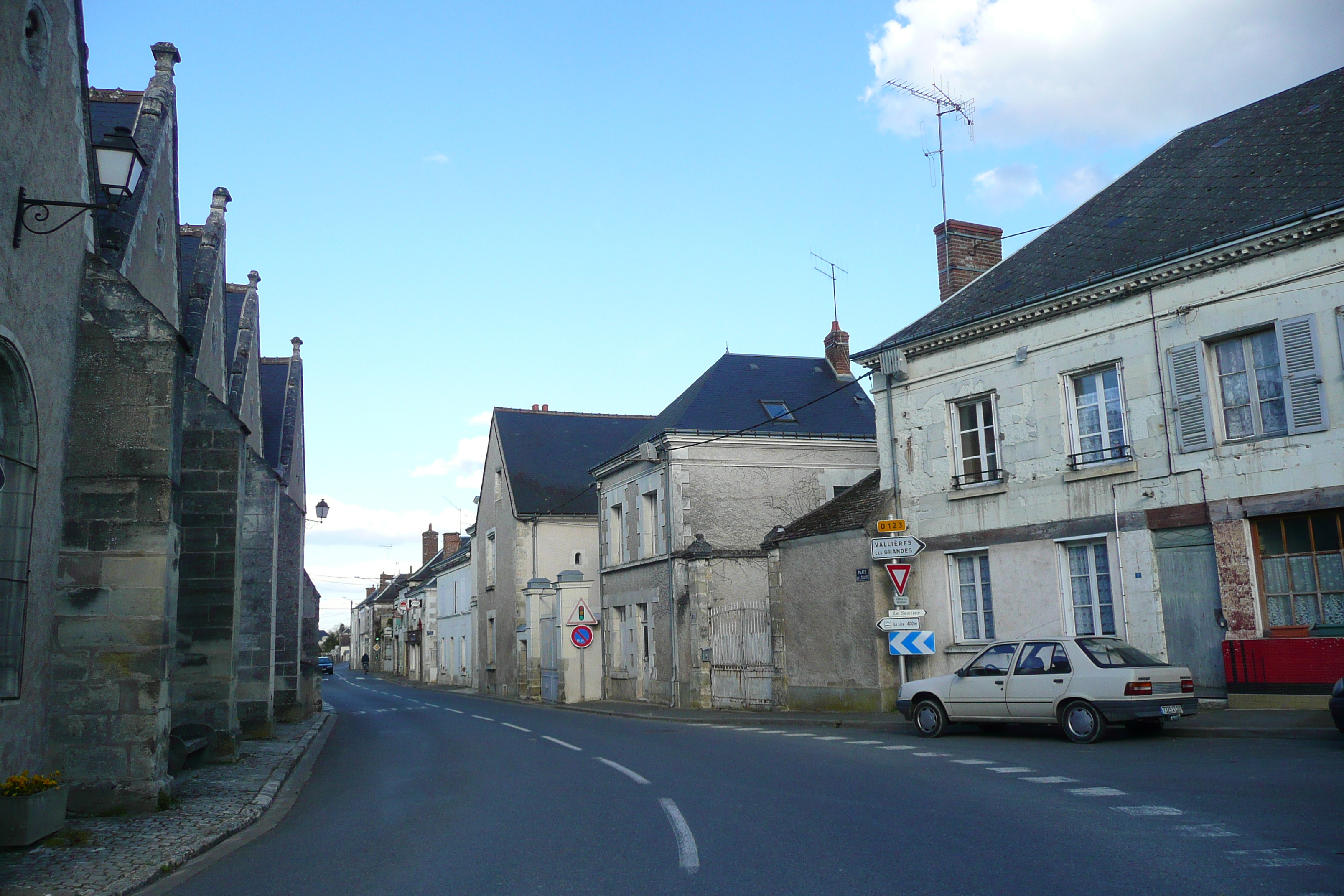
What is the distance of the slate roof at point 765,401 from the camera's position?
2802 cm

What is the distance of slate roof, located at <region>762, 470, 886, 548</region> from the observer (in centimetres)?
2005

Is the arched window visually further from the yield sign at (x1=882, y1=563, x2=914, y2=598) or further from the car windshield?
the yield sign at (x1=882, y1=563, x2=914, y2=598)

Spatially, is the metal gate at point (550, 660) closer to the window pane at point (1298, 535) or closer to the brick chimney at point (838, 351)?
the brick chimney at point (838, 351)

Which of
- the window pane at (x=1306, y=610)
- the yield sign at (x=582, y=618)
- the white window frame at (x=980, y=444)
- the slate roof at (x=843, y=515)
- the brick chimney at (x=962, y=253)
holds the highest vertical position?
the brick chimney at (x=962, y=253)

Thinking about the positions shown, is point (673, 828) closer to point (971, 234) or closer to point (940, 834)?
point (940, 834)

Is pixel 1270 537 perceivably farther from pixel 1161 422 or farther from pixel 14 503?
pixel 14 503

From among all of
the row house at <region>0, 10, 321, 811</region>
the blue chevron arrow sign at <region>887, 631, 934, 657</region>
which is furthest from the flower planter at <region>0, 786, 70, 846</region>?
the blue chevron arrow sign at <region>887, 631, 934, 657</region>

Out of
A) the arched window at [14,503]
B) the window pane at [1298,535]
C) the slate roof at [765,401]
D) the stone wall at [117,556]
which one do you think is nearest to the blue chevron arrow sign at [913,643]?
the window pane at [1298,535]

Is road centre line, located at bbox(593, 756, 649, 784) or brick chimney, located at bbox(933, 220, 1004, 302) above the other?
brick chimney, located at bbox(933, 220, 1004, 302)

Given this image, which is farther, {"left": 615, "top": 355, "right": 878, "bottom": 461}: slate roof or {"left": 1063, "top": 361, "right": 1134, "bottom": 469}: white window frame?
{"left": 615, "top": 355, "right": 878, "bottom": 461}: slate roof

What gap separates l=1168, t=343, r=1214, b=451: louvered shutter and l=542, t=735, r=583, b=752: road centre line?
9.76 metres

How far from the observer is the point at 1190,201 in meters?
17.1

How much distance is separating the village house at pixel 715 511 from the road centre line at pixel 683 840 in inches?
532

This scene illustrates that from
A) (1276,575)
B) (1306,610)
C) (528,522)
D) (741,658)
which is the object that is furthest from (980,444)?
(528,522)
